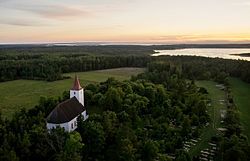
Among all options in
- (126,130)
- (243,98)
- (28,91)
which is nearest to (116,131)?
(126,130)

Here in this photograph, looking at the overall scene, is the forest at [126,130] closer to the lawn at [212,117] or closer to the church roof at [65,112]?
the lawn at [212,117]

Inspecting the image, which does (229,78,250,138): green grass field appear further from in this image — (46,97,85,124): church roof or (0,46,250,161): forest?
(46,97,85,124): church roof

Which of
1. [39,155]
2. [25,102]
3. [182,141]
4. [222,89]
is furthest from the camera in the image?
[222,89]

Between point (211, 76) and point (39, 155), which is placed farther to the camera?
point (211, 76)

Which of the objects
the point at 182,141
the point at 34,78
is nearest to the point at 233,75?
the point at 34,78

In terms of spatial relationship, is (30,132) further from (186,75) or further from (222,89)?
(186,75)
